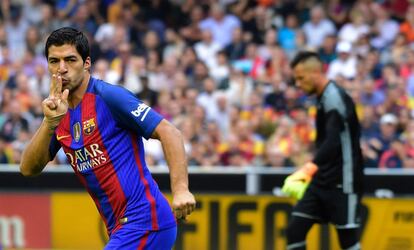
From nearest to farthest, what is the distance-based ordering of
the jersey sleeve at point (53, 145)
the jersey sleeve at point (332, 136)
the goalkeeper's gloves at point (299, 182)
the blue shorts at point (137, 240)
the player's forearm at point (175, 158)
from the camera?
the player's forearm at point (175, 158), the blue shorts at point (137, 240), the jersey sleeve at point (53, 145), the jersey sleeve at point (332, 136), the goalkeeper's gloves at point (299, 182)

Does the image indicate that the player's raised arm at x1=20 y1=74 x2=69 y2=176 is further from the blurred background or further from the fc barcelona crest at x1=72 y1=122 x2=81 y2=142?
the blurred background

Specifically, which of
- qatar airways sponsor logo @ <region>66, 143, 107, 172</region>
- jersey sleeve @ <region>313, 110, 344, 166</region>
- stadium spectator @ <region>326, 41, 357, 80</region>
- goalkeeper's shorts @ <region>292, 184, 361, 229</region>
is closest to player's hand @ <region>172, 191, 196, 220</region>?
qatar airways sponsor logo @ <region>66, 143, 107, 172</region>

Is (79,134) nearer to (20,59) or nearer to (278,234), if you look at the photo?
(278,234)

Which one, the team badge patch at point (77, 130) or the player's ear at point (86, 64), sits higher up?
the player's ear at point (86, 64)

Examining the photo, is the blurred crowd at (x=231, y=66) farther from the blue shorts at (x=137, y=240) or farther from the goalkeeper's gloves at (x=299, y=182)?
the blue shorts at (x=137, y=240)

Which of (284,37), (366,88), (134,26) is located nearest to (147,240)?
(366,88)

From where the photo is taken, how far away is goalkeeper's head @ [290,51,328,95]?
8047 millimetres

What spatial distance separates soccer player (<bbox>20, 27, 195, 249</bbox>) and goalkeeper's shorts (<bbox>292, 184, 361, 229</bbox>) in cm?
293

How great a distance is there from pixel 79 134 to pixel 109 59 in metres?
10.1

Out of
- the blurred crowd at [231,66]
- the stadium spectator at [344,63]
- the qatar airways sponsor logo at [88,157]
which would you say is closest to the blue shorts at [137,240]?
the qatar airways sponsor logo at [88,157]

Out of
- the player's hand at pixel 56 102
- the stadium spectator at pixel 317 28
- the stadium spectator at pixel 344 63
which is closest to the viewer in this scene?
the player's hand at pixel 56 102

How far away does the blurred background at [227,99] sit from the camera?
11188 millimetres

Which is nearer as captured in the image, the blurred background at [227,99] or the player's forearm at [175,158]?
the player's forearm at [175,158]

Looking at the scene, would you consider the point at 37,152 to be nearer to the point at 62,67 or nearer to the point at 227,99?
the point at 62,67
